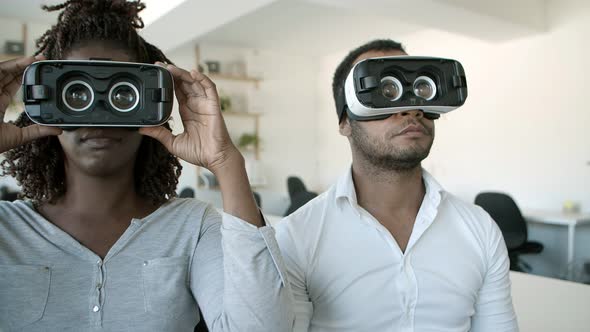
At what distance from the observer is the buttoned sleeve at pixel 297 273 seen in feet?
3.80

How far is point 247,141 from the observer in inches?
255

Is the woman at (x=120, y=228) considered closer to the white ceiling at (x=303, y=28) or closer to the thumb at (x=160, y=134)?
the thumb at (x=160, y=134)

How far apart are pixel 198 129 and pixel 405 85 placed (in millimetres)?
501

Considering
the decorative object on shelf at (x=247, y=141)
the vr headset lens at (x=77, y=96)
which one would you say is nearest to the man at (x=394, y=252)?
the vr headset lens at (x=77, y=96)

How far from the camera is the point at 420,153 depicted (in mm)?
1269

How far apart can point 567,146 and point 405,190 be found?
3.72 meters

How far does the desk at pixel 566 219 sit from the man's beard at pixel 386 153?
120 inches

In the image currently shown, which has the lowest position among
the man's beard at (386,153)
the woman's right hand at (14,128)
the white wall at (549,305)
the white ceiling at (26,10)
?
the white wall at (549,305)

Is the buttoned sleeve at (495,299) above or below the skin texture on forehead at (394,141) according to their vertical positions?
below

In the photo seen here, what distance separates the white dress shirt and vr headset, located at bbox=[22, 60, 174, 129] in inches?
19.9

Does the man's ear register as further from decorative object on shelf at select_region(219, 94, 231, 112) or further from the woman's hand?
decorative object on shelf at select_region(219, 94, 231, 112)

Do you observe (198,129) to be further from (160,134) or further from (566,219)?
(566,219)

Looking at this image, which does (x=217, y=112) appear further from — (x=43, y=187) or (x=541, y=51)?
(x=541, y=51)

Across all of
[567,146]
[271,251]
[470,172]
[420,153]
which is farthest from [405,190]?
[470,172]
